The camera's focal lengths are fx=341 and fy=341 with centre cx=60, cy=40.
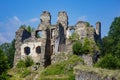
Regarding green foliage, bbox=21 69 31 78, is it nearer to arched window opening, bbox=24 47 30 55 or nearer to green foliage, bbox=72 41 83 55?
green foliage, bbox=72 41 83 55

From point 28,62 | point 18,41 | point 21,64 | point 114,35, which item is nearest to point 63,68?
point 28,62

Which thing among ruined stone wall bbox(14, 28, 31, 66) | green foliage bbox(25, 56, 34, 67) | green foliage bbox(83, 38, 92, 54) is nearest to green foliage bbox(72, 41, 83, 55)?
green foliage bbox(83, 38, 92, 54)

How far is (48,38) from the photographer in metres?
52.7

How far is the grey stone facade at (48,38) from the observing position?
50.8 m

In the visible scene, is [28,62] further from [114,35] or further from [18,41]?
[114,35]

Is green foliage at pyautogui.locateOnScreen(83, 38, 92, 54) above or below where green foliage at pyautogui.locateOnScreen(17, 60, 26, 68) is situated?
above

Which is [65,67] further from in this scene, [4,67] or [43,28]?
[43,28]

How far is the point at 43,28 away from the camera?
5325cm

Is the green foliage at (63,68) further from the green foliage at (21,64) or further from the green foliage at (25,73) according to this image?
the green foliage at (21,64)

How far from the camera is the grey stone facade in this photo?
50750mm

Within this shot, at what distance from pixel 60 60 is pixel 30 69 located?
14.3ft

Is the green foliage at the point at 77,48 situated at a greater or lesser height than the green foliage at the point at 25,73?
greater

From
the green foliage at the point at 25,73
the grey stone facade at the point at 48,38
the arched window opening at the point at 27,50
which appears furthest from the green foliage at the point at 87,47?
the arched window opening at the point at 27,50

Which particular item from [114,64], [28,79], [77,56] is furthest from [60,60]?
[114,64]
